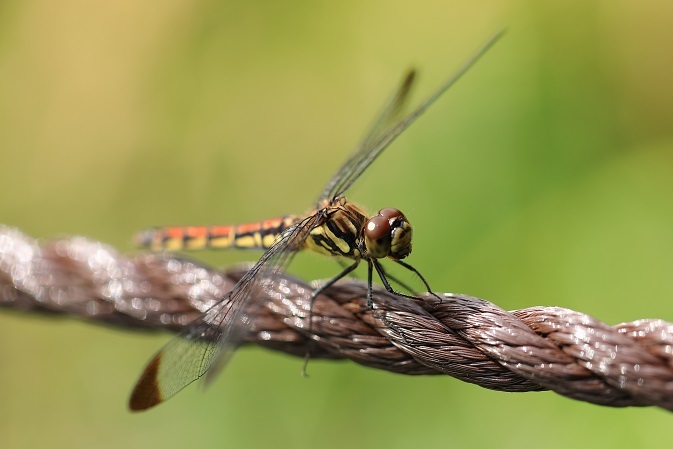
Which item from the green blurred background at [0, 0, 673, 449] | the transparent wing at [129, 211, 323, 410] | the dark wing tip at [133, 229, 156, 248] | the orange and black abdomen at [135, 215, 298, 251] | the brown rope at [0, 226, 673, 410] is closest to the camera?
the brown rope at [0, 226, 673, 410]

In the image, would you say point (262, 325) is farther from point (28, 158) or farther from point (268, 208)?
point (28, 158)

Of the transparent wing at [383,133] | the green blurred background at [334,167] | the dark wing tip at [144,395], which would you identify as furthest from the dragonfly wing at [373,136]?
the dark wing tip at [144,395]

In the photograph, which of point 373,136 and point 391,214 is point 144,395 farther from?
point 373,136

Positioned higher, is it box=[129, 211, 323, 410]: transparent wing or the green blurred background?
the green blurred background

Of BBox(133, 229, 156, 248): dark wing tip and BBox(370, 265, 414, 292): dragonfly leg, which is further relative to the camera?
BBox(133, 229, 156, 248): dark wing tip

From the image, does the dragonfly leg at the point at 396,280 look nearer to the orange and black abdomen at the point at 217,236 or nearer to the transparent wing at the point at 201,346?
the transparent wing at the point at 201,346

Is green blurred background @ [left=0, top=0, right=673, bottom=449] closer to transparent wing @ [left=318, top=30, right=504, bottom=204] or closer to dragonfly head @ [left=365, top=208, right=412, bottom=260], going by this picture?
transparent wing @ [left=318, top=30, right=504, bottom=204]

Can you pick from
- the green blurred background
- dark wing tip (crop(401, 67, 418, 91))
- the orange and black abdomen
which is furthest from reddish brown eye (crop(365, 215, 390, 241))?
the green blurred background

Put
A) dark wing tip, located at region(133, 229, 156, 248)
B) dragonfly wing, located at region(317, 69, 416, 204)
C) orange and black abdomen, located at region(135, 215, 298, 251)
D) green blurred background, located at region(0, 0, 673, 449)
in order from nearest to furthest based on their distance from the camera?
dragonfly wing, located at region(317, 69, 416, 204)
orange and black abdomen, located at region(135, 215, 298, 251)
green blurred background, located at region(0, 0, 673, 449)
dark wing tip, located at region(133, 229, 156, 248)
